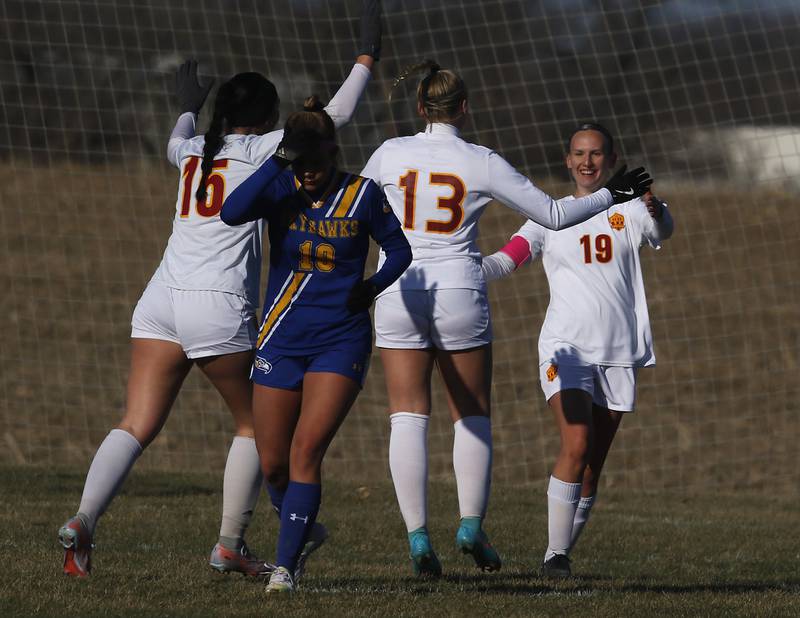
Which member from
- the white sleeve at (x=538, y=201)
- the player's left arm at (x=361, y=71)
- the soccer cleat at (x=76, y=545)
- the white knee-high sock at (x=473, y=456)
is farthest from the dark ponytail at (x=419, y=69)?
the soccer cleat at (x=76, y=545)

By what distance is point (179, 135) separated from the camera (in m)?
5.85

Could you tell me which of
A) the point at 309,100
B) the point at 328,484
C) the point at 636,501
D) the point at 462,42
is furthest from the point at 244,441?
the point at 462,42

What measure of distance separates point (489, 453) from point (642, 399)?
9373mm

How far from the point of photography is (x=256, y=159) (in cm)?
554

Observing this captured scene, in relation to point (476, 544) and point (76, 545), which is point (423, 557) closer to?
point (476, 544)

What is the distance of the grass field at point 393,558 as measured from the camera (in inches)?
202

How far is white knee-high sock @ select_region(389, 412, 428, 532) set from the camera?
5680mm

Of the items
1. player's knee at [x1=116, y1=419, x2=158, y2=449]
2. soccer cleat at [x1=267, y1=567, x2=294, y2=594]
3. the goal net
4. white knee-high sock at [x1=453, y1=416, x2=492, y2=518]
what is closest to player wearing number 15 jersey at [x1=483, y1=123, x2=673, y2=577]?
white knee-high sock at [x1=453, y1=416, x2=492, y2=518]

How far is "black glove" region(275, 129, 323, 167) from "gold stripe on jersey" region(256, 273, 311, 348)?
0.42 meters

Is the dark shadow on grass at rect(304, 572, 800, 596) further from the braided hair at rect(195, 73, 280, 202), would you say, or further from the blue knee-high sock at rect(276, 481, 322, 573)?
the braided hair at rect(195, 73, 280, 202)

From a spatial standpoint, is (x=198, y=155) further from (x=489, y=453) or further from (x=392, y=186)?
(x=489, y=453)

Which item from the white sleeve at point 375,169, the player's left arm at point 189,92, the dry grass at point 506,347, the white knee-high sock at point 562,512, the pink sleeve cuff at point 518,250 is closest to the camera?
the white sleeve at point 375,169

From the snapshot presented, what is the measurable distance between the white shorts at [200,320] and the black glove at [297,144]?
2.73 feet

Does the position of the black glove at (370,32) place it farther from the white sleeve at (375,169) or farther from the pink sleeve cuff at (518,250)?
the pink sleeve cuff at (518,250)
